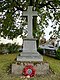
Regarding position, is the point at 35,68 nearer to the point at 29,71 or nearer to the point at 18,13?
the point at 29,71

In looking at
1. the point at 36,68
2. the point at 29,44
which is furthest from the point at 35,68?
the point at 29,44

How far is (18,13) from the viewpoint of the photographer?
14156mm

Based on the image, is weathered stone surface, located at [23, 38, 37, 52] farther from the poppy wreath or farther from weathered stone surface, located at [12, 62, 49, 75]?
the poppy wreath

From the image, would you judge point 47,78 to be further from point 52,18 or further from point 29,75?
point 52,18

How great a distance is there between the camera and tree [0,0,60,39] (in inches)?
498

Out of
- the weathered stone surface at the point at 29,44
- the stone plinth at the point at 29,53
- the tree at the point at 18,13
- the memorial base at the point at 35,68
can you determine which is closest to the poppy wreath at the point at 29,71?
the memorial base at the point at 35,68

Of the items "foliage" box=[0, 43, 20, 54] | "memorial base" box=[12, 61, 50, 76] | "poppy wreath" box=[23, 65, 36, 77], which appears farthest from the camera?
"foliage" box=[0, 43, 20, 54]

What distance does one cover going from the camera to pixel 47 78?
7.95 m

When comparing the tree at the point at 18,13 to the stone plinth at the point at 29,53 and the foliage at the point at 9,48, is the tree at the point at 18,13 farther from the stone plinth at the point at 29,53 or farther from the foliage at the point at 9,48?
the foliage at the point at 9,48

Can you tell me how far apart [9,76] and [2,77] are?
321mm

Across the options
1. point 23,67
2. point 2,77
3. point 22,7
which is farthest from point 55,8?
point 2,77

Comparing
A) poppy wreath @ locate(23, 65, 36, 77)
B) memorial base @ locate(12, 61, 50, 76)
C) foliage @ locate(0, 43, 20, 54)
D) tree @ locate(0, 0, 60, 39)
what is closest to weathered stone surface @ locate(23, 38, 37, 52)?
memorial base @ locate(12, 61, 50, 76)

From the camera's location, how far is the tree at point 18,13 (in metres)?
12.7

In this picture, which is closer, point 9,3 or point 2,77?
point 2,77
